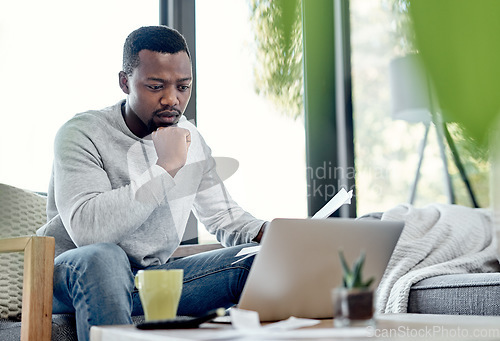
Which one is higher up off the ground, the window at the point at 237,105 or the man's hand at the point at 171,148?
the window at the point at 237,105

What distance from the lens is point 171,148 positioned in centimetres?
121

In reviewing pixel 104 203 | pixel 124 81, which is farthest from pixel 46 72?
pixel 104 203

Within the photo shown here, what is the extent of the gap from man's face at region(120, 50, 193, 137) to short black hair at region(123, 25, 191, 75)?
0.01 meters

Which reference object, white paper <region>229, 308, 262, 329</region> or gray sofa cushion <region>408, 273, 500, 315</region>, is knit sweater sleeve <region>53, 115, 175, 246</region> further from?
gray sofa cushion <region>408, 273, 500, 315</region>

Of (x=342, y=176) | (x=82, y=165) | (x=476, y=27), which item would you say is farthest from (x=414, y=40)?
(x=342, y=176)

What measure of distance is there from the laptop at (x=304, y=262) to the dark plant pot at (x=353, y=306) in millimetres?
181

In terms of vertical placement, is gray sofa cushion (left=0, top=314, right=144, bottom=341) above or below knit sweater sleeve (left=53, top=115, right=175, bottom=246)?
below

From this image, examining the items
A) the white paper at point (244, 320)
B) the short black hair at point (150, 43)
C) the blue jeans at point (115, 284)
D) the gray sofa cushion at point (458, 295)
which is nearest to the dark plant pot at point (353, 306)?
the white paper at point (244, 320)

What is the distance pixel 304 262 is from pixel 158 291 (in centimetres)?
20

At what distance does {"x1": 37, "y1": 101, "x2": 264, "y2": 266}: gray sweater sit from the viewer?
114 centimetres

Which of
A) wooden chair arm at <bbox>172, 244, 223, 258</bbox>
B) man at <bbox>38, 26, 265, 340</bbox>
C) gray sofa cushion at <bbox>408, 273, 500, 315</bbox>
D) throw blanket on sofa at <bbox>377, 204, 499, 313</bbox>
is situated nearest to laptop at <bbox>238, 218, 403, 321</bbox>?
man at <bbox>38, 26, 265, 340</bbox>

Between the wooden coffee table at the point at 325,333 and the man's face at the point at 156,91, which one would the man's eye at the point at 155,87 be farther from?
the wooden coffee table at the point at 325,333

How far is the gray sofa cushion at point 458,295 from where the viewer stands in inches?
54.5

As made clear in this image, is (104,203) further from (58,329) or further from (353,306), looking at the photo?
(353,306)
